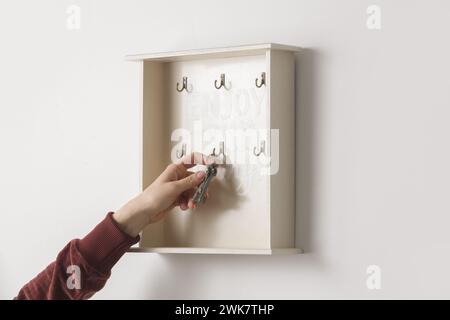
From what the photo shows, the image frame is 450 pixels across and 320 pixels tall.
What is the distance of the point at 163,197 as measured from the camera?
4.54ft

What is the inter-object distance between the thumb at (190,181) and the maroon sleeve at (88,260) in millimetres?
117

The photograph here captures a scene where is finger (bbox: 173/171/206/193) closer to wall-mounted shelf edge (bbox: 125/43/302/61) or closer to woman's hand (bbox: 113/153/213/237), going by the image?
woman's hand (bbox: 113/153/213/237)

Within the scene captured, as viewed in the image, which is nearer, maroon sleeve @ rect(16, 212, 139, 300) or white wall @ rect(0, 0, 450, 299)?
white wall @ rect(0, 0, 450, 299)

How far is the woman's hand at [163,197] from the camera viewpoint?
1.39 metres

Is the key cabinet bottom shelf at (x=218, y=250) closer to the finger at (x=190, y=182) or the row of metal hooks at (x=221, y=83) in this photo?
the finger at (x=190, y=182)

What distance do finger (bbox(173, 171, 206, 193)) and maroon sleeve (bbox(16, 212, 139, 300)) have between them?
0.12 metres

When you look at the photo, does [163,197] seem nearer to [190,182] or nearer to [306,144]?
[190,182]

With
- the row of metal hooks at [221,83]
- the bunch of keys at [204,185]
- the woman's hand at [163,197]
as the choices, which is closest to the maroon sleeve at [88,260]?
the woman's hand at [163,197]

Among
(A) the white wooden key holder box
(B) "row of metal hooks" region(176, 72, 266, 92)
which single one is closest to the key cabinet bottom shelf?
(A) the white wooden key holder box

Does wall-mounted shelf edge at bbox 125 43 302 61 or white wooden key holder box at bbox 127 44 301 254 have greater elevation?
wall-mounted shelf edge at bbox 125 43 302 61

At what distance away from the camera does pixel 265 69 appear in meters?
1.37

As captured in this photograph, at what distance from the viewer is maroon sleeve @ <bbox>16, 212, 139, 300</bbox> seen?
1403 millimetres

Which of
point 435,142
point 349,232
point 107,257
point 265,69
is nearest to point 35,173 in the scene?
point 107,257
